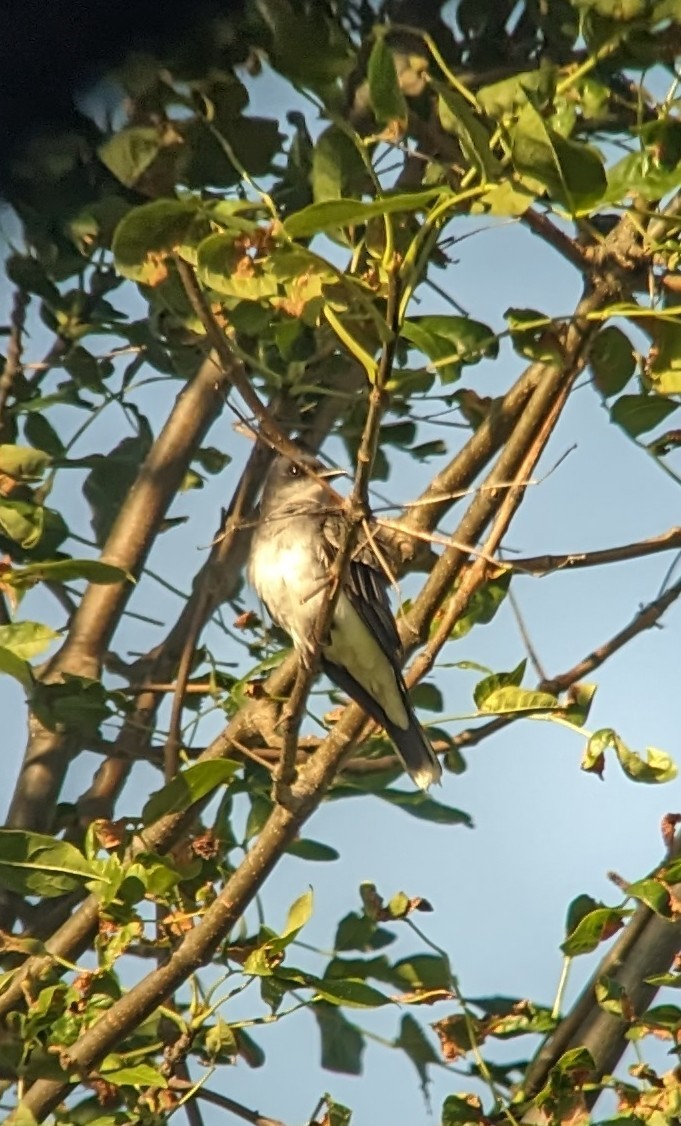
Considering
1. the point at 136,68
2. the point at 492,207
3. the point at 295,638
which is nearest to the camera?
the point at 492,207

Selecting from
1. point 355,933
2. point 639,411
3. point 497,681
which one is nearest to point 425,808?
point 355,933

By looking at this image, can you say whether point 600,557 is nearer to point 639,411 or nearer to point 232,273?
point 639,411

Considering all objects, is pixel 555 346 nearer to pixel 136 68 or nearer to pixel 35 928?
pixel 136 68

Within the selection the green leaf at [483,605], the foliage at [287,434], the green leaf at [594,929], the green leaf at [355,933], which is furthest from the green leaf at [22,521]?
the green leaf at [594,929]

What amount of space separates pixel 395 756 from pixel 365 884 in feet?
0.46

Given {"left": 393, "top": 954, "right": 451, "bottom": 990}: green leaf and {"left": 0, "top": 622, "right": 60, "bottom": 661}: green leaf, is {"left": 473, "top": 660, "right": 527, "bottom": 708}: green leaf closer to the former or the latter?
{"left": 393, "top": 954, "right": 451, "bottom": 990}: green leaf

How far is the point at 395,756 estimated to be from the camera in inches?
64.1

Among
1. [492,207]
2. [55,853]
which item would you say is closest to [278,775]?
[55,853]

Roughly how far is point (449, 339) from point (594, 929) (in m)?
0.54

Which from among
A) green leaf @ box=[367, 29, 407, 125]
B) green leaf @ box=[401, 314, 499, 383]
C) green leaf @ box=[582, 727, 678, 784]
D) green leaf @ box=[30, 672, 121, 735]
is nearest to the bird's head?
green leaf @ box=[30, 672, 121, 735]

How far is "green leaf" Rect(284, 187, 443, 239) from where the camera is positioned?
0.94 m

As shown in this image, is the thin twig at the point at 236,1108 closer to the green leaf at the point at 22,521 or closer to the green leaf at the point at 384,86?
the green leaf at the point at 22,521

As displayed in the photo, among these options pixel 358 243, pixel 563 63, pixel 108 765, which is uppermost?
pixel 563 63

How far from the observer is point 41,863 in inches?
54.2
